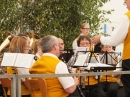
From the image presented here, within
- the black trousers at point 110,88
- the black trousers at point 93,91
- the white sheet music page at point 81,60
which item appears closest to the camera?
the white sheet music page at point 81,60

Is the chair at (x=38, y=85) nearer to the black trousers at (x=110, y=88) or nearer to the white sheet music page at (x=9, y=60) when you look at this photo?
the white sheet music page at (x=9, y=60)

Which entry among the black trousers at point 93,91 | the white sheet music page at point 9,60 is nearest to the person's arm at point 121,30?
the white sheet music page at point 9,60

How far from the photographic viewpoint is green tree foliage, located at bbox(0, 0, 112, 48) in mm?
10586

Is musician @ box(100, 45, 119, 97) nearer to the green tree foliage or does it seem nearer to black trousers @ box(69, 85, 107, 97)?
black trousers @ box(69, 85, 107, 97)

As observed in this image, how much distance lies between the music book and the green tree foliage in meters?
6.30

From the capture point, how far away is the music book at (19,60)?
3.99m

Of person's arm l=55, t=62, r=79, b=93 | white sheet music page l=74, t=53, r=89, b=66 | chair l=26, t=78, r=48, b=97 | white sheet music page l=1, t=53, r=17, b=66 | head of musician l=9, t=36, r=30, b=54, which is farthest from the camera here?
white sheet music page l=74, t=53, r=89, b=66

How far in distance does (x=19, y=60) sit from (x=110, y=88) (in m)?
2.21

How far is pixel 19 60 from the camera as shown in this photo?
4078mm

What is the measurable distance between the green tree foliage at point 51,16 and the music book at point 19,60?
20.7ft

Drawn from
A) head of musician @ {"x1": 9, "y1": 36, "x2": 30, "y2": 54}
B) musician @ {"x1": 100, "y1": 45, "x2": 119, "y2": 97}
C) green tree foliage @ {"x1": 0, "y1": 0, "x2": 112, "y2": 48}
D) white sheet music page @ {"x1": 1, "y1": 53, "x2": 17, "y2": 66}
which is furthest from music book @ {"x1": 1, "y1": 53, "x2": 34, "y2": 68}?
green tree foliage @ {"x1": 0, "y1": 0, "x2": 112, "y2": 48}

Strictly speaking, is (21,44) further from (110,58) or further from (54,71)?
(110,58)

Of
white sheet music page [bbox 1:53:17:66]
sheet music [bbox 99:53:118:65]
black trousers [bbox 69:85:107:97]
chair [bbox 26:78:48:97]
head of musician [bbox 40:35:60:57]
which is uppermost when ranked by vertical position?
head of musician [bbox 40:35:60:57]

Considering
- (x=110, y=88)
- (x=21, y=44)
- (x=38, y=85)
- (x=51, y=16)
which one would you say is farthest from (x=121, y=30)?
(x=51, y=16)
